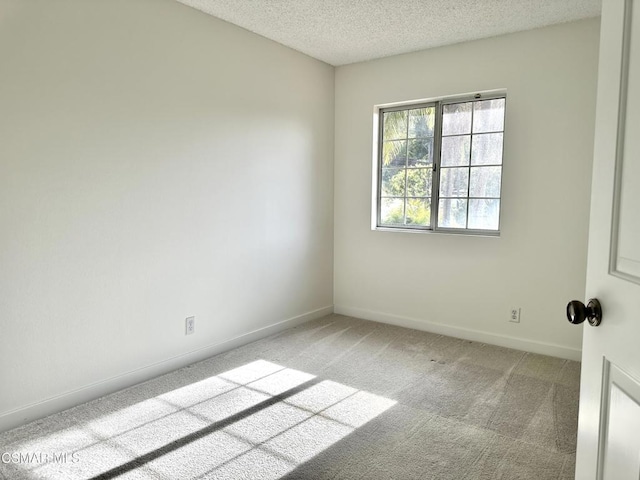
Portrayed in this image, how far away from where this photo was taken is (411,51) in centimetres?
388

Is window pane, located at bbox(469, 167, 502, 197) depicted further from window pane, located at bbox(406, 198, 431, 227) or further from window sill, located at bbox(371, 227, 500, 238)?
window pane, located at bbox(406, 198, 431, 227)

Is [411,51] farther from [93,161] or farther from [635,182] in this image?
[635,182]

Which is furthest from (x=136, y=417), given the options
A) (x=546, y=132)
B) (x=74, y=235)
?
(x=546, y=132)

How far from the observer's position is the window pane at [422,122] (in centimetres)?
395

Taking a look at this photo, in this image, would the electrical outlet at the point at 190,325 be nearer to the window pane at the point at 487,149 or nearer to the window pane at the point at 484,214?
the window pane at the point at 484,214

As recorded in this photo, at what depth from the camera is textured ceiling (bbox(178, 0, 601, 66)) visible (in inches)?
116

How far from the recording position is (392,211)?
427 centimetres

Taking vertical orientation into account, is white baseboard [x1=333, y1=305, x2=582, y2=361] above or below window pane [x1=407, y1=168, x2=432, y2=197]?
below

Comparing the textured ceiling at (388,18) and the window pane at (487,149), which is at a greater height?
the textured ceiling at (388,18)

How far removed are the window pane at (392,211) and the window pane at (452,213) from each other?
40 cm

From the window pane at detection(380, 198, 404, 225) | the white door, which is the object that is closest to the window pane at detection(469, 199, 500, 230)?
the window pane at detection(380, 198, 404, 225)

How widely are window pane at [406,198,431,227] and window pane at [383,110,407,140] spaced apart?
2.05 feet

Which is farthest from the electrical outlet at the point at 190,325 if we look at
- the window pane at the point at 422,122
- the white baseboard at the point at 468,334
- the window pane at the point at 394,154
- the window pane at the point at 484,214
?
the window pane at the point at 422,122

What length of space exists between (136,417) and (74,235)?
1.08 m
